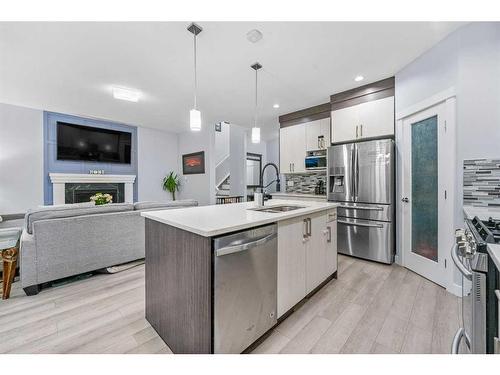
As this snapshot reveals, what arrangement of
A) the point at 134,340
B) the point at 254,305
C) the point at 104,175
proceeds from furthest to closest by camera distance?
1. the point at 104,175
2. the point at 134,340
3. the point at 254,305

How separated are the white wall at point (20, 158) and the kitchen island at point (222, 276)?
174 inches

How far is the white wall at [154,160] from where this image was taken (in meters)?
5.98

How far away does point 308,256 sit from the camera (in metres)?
2.02

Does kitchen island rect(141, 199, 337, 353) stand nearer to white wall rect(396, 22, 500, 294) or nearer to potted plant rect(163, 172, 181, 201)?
white wall rect(396, 22, 500, 294)

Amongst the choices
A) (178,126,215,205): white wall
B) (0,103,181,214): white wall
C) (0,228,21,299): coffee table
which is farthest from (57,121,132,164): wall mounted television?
(0,228,21,299): coffee table

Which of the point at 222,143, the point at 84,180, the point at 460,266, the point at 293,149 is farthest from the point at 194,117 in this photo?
the point at 222,143

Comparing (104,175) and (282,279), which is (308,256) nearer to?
(282,279)

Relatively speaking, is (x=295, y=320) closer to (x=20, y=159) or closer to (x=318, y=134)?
(x=318, y=134)

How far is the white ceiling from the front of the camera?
2.08m

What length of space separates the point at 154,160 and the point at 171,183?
2.64ft

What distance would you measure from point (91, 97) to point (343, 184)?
449 centimetres

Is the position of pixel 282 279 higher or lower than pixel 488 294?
lower

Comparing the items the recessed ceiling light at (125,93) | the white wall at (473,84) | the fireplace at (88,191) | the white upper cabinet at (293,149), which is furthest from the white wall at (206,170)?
the white wall at (473,84)
